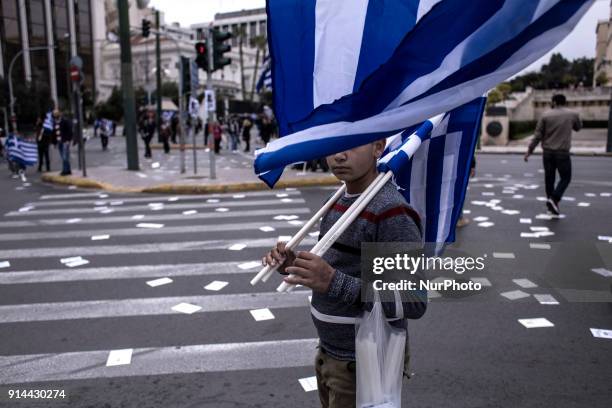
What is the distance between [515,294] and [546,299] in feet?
0.86

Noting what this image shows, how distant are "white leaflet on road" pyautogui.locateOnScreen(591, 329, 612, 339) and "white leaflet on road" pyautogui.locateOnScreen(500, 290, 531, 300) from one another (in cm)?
75

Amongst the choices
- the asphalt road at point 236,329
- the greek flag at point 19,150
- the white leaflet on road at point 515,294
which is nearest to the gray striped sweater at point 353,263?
the asphalt road at point 236,329

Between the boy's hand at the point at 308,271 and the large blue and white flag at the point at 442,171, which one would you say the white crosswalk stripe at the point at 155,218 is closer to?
the large blue and white flag at the point at 442,171

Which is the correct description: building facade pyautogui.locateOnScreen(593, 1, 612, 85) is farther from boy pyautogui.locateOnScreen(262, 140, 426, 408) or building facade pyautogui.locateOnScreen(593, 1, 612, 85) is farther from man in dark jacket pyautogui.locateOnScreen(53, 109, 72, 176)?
boy pyautogui.locateOnScreen(262, 140, 426, 408)

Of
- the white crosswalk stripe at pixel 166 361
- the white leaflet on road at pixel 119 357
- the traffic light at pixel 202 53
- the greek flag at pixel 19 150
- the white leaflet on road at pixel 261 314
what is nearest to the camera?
the white crosswalk stripe at pixel 166 361

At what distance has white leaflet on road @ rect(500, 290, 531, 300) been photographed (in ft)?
15.8

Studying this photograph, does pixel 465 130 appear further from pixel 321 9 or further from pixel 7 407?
pixel 7 407

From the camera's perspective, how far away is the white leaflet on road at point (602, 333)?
404cm

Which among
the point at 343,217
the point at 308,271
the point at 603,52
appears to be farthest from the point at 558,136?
the point at 603,52

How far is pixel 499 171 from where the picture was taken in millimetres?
15719

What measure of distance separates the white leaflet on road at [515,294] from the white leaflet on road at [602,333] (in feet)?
2.47

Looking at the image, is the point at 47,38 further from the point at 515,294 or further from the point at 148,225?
the point at 515,294

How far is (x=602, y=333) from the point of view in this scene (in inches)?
161

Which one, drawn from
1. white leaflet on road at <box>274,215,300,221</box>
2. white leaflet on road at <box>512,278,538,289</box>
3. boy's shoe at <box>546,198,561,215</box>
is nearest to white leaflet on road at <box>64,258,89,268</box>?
white leaflet on road at <box>274,215,300,221</box>
